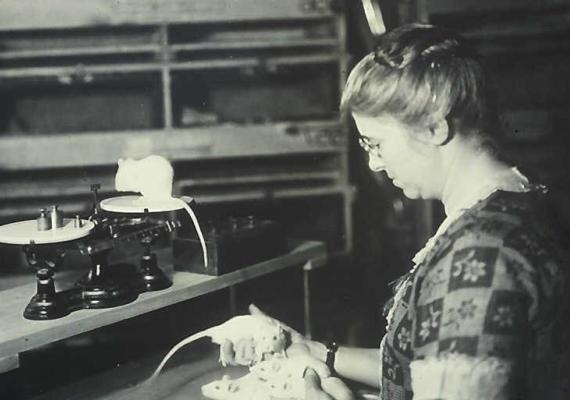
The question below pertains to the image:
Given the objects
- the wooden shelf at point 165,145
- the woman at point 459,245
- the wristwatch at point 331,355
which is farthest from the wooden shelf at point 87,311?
the wooden shelf at point 165,145

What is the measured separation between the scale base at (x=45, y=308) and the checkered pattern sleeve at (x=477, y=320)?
902 mm

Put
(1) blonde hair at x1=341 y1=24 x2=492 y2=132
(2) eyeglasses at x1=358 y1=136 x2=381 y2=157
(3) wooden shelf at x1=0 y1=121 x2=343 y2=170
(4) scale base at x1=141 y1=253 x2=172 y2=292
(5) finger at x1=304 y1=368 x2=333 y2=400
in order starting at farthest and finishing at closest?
(3) wooden shelf at x1=0 y1=121 x2=343 y2=170 < (4) scale base at x1=141 y1=253 x2=172 y2=292 < (5) finger at x1=304 y1=368 x2=333 y2=400 < (2) eyeglasses at x1=358 y1=136 x2=381 y2=157 < (1) blonde hair at x1=341 y1=24 x2=492 y2=132

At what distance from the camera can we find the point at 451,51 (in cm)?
128

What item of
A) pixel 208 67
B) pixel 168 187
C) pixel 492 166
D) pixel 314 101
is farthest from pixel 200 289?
pixel 314 101

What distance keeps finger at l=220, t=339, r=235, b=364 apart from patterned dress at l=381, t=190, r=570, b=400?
0.60 meters

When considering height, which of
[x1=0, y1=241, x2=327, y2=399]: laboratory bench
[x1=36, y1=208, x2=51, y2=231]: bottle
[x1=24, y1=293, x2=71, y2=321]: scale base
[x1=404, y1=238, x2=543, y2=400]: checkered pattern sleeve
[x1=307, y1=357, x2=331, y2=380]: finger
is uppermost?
[x1=36, y1=208, x2=51, y2=231]: bottle

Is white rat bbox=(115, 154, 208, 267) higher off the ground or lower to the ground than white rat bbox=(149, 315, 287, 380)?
higher

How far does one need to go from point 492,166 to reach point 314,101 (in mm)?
2607

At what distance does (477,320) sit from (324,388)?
613 millimetres

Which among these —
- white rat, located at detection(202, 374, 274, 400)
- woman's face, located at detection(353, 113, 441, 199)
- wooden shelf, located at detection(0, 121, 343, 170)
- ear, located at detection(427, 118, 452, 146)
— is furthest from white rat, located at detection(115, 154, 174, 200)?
wooden shelf, located at detection(0, 121, 343, 170)

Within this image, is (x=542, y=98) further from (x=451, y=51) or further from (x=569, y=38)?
(x=451, y=51)

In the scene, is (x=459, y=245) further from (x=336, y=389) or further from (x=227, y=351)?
(x=227, y=351)

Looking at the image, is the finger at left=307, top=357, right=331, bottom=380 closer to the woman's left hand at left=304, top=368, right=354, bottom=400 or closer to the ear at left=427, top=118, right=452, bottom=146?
the woman's left hand at left=304, top=368, right=354, bottom=400

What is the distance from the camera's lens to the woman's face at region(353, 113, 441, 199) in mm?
1319
